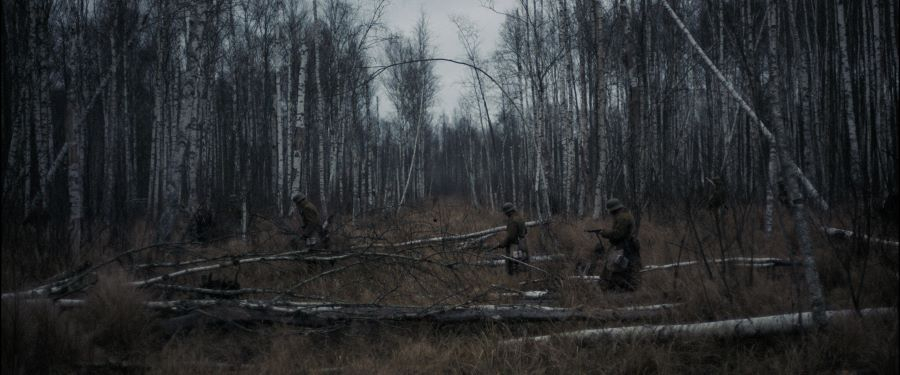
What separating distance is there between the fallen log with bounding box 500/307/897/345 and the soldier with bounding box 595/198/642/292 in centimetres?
156

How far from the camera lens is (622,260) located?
A: 16.2 feet

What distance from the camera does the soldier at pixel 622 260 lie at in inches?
196

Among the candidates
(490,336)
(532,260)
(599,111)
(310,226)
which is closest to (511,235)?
(532,260)

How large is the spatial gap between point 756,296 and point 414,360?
3.01 m

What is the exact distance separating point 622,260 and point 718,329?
1.63 metres

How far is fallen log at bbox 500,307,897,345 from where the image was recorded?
10.4 ft

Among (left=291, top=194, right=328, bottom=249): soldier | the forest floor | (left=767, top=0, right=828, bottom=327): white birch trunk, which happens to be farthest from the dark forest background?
(left=291, top=194, right=328, bottom=249): soldier

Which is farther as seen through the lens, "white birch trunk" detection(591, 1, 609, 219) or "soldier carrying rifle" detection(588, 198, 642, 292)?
"white birch trunk" detection(591, 1, 609, 219)

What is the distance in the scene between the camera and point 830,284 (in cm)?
430

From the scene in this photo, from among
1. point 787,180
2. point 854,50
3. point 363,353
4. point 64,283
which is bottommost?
point 363,353

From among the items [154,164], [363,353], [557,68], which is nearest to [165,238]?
[363,353]

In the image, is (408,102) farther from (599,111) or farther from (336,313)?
(336,313)

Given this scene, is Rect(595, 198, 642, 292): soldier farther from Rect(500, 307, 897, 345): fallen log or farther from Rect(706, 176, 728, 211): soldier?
Rect(500, 307, 897, 345): fallen log

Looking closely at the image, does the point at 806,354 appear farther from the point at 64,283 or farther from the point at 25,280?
the point at 25,280
